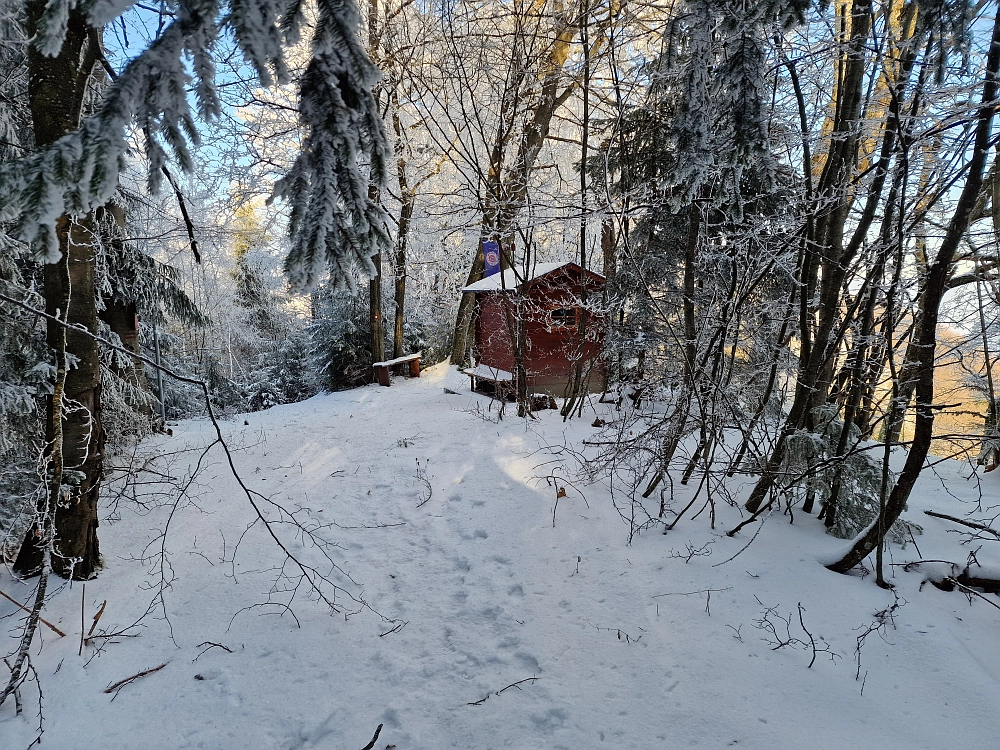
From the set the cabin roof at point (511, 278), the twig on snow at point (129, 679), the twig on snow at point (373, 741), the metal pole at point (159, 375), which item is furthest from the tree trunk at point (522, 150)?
the metal pole at point (159, 375)

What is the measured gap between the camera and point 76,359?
3182 millimetres

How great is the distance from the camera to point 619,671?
8.58 feet

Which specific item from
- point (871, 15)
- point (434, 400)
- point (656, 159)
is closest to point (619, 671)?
point (871, 15)

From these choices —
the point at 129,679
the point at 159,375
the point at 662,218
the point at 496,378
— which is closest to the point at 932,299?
the point at 662,218

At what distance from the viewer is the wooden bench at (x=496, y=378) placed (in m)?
7.88

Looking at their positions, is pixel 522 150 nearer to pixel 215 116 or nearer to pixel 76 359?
pixel 76 359

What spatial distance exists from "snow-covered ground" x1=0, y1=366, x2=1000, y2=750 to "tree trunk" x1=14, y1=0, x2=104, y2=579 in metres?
0.26

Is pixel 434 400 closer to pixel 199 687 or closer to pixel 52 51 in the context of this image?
pixel 199 687

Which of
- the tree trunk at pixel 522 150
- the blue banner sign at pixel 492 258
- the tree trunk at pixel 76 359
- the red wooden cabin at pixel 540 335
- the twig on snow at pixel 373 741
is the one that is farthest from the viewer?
the red wooden cabin at pixel 540 335

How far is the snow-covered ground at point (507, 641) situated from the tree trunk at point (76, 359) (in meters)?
0.26

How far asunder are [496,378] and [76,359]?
5.74 meters

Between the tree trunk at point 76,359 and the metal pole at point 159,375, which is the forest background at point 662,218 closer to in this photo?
the tree trunk at point 76,359

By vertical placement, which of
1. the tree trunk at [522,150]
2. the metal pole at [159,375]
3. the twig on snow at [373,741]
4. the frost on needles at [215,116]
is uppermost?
the tree trunk at [522,150]

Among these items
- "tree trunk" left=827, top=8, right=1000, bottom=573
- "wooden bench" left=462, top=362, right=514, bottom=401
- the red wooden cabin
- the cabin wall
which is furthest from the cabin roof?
"tree trunk" left=827, top=8, right=1000, bottom=573
